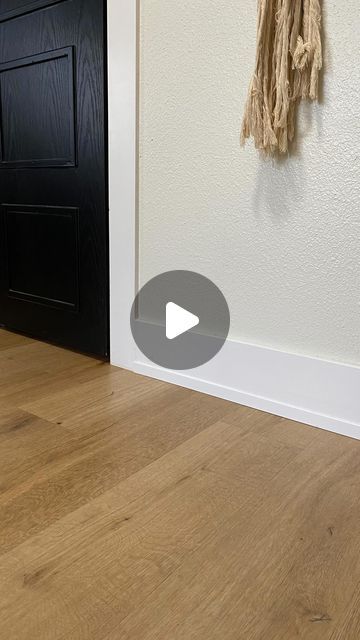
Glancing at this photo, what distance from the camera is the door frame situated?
116cm

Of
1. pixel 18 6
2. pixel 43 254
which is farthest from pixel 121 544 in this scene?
pixel 18 6

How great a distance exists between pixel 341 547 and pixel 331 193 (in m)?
0.62

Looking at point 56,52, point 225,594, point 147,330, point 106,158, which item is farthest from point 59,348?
point 225,594

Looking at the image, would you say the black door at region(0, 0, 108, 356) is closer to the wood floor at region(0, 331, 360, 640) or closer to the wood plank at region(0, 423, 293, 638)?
the wood floor at region(0, 331, 360, 640)

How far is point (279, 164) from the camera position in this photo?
97cm

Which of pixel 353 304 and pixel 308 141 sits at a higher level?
pixel 308 141

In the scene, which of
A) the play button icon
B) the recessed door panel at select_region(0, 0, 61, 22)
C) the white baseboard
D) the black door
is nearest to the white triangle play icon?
the play button icon

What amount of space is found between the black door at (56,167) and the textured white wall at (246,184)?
185mm

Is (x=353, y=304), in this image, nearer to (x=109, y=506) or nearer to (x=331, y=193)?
(x=331, y=193)

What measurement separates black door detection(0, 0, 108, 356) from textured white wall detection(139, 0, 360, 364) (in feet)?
0.61

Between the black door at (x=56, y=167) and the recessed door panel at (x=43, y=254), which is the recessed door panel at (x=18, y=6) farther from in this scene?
the recessed door panel at (x=43, y=254)

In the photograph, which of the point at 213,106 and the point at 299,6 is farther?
the point at 213,106

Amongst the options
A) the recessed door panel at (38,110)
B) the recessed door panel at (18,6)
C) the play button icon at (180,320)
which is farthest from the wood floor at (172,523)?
the recessed door panel at (18,6)

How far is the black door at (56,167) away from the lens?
Answer: 1.28m
